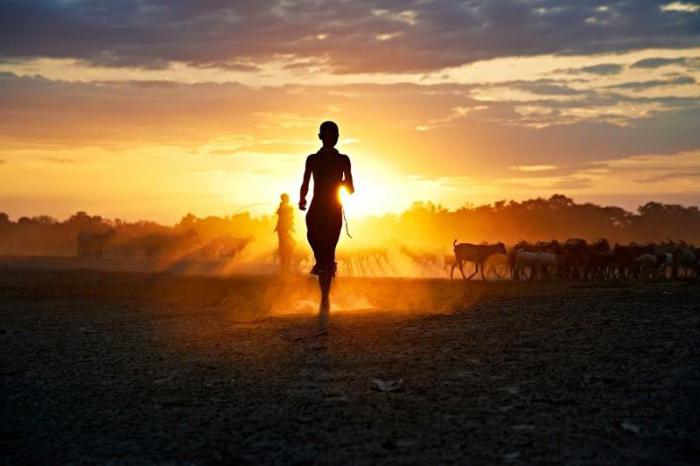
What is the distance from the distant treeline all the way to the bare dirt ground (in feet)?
264

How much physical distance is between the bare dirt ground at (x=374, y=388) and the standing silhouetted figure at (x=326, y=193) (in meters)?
0.85

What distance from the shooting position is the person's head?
1073 cm

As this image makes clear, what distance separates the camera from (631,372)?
23.7 feet

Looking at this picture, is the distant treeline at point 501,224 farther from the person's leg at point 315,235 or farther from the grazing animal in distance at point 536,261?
the person's leg at point 315,235

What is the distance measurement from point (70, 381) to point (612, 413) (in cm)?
525

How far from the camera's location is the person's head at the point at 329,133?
10727 millimetres

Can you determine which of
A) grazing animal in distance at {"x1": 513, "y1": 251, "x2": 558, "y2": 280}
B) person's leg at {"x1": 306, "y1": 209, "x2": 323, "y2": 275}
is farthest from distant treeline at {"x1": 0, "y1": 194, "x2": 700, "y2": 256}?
person's leg at {"x1": 306, "y1": 209, "x2": 323, "y2": 275}

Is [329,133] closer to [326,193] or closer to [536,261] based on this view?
[326,193]

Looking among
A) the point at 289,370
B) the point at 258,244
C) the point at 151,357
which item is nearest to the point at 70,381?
the point at 151,357

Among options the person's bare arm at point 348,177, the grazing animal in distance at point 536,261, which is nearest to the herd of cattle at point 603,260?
the grazing animal in distance at point 536,261

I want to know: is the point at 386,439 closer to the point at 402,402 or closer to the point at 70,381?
the point at 402,402

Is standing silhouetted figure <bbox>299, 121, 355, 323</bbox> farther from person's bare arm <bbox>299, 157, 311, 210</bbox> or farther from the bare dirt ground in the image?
the bare dirt ground

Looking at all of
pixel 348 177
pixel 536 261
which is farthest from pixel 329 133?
pixel 536 261

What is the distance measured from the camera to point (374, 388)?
709 cm
